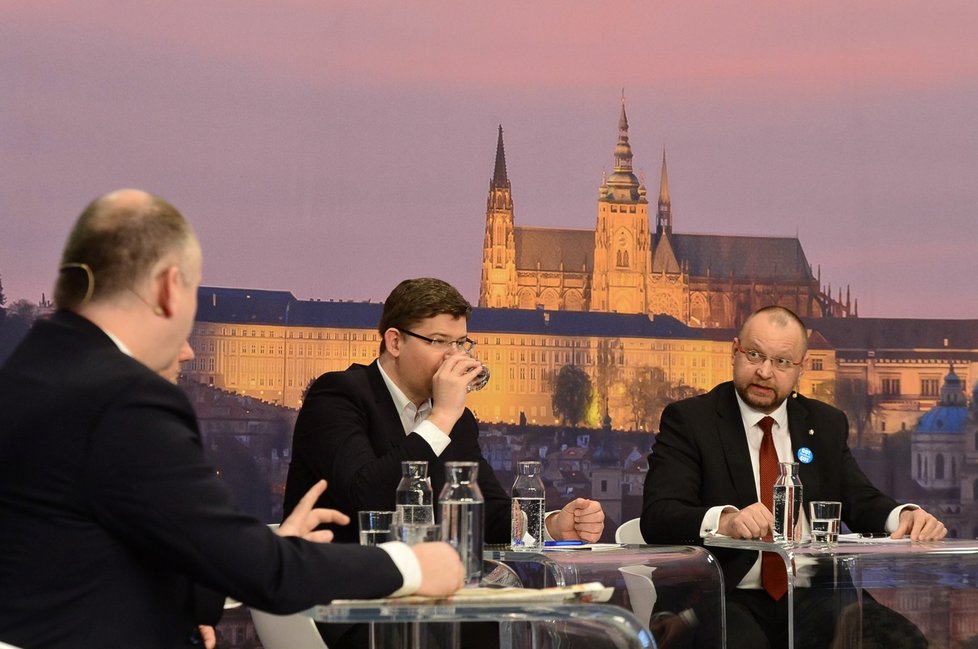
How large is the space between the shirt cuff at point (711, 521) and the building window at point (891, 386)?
1176cm

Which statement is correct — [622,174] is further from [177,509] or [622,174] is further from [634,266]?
[177,509]

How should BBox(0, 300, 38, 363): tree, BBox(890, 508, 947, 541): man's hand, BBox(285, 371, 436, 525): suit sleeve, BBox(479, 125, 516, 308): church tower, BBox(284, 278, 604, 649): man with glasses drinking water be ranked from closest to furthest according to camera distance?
BBox(285, 371, 436, 525): suit sleeve < BBox(284, 278, 604, 649): man with glasses drinking water < BBox(890, 508, 947, 541): man's hand < BBox(0, 300, 38, 363): tree < BBox(479, 125, 516, 308): church tower

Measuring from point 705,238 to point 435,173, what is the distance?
3193mm

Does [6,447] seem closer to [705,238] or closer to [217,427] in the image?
[217,427]

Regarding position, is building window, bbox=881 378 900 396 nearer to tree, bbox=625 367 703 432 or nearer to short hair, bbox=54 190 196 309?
tree, bbox=625 367 703 432

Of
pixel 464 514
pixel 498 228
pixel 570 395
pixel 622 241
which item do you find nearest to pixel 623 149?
pixel 498 228

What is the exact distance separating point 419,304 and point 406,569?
1469 millimetres

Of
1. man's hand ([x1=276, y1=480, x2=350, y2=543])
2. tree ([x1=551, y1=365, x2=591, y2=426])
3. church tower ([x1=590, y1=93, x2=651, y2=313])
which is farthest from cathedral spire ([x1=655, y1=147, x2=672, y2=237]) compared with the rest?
man's hand ([x1=276, y1=480, x2=350, y2=543])

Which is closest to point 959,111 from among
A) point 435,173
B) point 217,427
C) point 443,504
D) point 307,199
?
point 435,173

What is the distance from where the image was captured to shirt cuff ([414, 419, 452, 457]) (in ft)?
9.98

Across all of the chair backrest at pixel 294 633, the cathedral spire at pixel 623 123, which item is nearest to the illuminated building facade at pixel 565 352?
the cathedral spire at pixel 623 123

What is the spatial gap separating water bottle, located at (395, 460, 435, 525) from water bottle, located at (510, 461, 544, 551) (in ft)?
2.42

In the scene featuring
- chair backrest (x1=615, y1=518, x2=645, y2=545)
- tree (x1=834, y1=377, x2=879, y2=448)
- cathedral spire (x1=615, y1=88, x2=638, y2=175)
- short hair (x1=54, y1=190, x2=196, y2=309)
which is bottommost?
chair backrest (x1=615, y1=518, x2=645, y2=545)

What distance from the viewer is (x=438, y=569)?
1.95 meters
